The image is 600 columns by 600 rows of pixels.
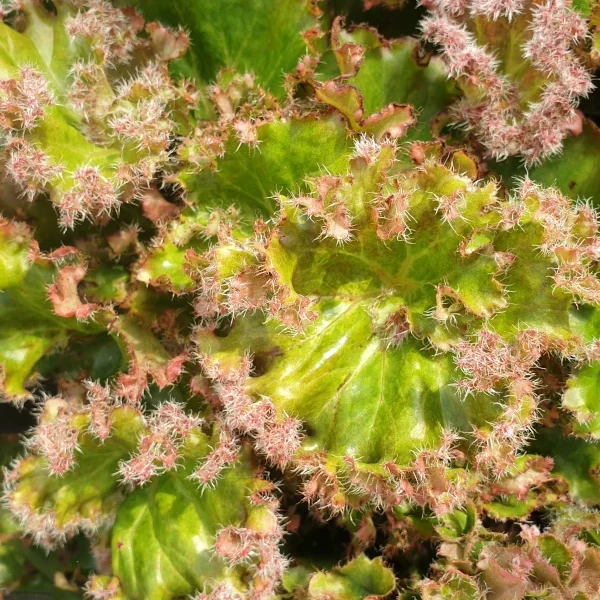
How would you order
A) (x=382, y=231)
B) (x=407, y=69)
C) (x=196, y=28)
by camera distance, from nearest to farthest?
(x=382, y=231)
(x=407, y=69)
(x=196, y=28)

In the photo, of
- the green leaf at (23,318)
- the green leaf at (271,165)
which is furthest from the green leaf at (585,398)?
the green leaf at (23,318)

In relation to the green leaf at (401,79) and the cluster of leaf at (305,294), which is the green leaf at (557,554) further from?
the green leaf at (401,79)

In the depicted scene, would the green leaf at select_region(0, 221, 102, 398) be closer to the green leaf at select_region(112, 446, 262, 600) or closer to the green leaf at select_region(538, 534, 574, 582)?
the green leaf at select_region(112, 446, 262, 600)

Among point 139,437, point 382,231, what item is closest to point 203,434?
point 139,437

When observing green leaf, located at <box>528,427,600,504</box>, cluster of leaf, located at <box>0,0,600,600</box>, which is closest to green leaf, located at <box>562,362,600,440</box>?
cluster of leaf, located at <box>0,0,600,600</box>

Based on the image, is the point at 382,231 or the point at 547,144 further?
the point at 547,144

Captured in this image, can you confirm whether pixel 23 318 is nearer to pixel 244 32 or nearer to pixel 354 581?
pixel 244 32

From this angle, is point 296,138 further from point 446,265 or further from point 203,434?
point 203,434
